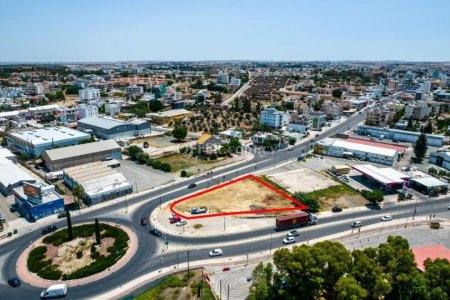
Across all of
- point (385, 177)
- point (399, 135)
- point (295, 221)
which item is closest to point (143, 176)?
point (295, 221)

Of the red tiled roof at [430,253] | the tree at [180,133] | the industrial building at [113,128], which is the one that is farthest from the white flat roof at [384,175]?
the industrial building at [113,128]

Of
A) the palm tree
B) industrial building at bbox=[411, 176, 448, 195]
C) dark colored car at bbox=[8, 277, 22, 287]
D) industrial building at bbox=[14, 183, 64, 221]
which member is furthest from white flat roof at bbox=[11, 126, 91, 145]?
industrial building at bbox=[411, 176, 448, 195]

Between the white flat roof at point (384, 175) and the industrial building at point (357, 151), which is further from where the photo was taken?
the industrial building at point (357, 151)

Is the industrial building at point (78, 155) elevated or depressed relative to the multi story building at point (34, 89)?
depressed

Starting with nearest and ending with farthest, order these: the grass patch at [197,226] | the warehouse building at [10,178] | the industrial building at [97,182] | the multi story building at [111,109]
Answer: the grass patch at [197,226], the industrial building at [97,182], the warehouse building at [10,178], the multi story building at [111,109]

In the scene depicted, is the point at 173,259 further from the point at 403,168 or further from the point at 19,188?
the point at 403,168

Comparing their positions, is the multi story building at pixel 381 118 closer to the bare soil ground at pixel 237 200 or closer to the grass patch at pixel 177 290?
the bare soil ground at pixel 237 200

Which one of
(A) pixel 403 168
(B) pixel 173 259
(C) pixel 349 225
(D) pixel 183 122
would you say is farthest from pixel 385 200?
(D) pixel 183 122
